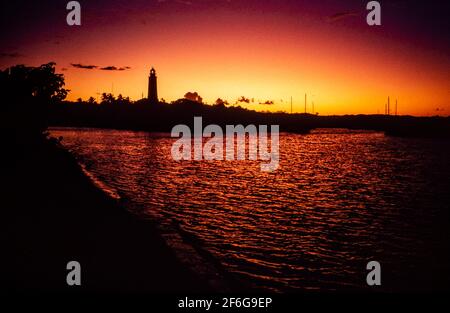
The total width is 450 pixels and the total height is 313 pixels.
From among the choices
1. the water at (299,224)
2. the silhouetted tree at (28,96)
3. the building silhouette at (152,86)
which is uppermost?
the building silhouette at (152,86)

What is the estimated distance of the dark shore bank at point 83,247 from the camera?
9836 millimetres

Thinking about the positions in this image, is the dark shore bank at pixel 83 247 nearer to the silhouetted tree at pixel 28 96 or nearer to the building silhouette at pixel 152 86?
the silhouetted tree at pixel 28 96

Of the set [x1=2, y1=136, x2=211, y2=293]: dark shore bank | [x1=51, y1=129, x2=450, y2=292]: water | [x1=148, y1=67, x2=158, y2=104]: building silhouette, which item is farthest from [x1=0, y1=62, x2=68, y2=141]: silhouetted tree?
[x1=148, y1=67, x2=158, y2=104]: building silhouette

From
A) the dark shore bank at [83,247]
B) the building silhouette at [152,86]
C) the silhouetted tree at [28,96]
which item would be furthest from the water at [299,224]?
the building silhouette at [152,86]

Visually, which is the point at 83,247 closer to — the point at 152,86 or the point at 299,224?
the point at 299,224

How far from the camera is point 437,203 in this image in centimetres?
2302

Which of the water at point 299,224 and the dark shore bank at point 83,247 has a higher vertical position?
the dark shore bank at point 83,247

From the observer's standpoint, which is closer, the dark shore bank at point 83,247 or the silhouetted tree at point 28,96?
the dark shore bank at point 83,247

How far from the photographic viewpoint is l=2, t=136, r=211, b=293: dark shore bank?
9.84m

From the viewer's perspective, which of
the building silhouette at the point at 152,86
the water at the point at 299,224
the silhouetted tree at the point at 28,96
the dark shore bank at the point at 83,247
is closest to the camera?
the dark shore bank at the point at 83,247

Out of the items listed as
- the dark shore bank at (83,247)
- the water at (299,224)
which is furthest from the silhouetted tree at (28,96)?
the dark shore bank at (83,247)

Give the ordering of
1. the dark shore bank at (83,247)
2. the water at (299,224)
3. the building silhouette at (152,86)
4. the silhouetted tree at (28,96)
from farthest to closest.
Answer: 1. the building silhouette at (152,86)
2. the silhouetted tree at (28,96)
3. the water at (299,224)
4. the dark shore bank at (83,247)

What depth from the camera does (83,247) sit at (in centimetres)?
1230
